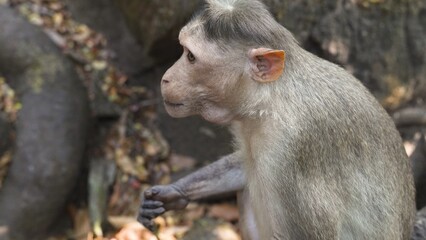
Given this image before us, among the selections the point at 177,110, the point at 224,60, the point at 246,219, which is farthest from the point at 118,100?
the point at 224,60

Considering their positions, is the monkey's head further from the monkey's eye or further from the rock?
the rock

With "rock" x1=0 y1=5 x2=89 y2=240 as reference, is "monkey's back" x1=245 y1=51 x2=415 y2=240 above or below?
above

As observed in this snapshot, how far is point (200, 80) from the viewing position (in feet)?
13.5

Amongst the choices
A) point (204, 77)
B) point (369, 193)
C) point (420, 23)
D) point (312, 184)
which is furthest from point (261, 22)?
point (420, 23)

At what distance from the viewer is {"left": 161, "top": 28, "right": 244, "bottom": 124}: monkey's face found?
405cm

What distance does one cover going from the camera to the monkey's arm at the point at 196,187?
4.94 meters

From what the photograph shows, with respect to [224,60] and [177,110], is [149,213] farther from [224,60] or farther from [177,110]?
[224,60]

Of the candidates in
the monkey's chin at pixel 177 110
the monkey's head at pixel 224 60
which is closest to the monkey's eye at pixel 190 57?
the monkey's head at pixel 224 60

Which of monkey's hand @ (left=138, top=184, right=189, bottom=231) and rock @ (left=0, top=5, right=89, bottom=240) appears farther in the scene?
rock @ (left=0, top=5, right=89, bottom=240)

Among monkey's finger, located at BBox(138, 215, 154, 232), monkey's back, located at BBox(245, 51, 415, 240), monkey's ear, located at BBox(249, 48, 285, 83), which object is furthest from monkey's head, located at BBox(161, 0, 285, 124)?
monkey's finger, located at BBox(138, 215, 154, 232)

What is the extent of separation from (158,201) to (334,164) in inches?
51.0

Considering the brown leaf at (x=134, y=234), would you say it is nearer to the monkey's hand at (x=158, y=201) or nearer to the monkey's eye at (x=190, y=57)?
the monkey's hand at (x=158, y=201)

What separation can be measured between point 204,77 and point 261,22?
1.37 ft

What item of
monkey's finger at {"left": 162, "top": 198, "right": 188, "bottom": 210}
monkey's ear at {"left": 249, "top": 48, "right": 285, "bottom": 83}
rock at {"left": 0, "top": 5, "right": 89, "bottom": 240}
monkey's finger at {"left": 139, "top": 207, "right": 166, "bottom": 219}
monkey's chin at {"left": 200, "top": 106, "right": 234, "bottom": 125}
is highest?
monkey's ear at {"left": 249, "top": 48, "right": 285, "bottom": 83}
